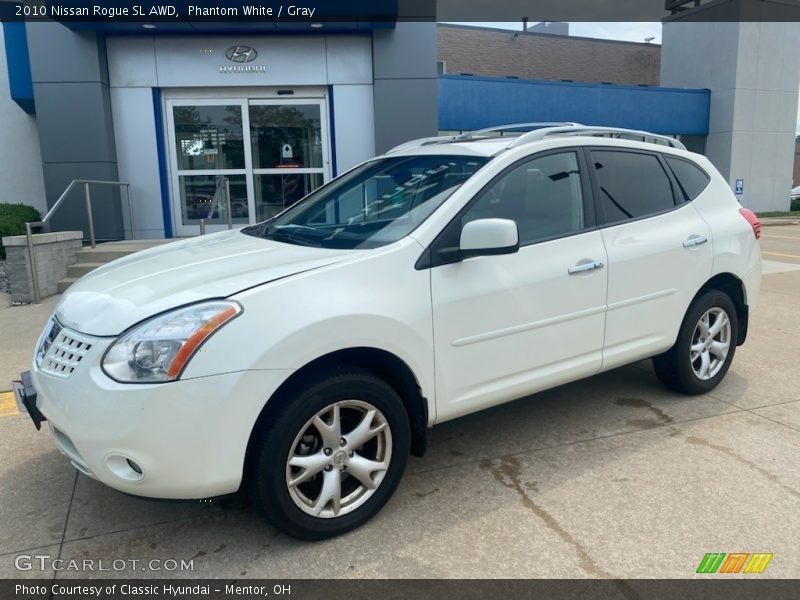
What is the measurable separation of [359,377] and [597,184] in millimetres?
2025

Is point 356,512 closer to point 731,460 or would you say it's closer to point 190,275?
point 190,275

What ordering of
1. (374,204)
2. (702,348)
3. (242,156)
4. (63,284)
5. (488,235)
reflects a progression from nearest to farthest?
(488,235) < (374,204) < (702,348) < (63,284) < (242,156)

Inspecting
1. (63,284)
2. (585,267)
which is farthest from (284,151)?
(585,267)

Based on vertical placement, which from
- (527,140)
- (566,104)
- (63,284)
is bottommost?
(63,284)

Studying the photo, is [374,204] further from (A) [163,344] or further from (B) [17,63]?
(B) [17,63]

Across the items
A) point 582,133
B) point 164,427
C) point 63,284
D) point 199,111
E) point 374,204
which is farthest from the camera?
point 199,111

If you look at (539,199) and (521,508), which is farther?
(539,199)

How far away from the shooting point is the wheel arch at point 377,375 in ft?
8.55

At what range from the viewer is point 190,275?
286 cm

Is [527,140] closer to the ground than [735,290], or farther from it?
farther from it

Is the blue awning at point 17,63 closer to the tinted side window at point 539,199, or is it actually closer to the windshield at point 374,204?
the windshield at point 374,204

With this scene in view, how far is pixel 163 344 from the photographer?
245cm

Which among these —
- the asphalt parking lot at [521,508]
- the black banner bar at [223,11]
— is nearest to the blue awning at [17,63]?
the black banner bar at [223,11]
